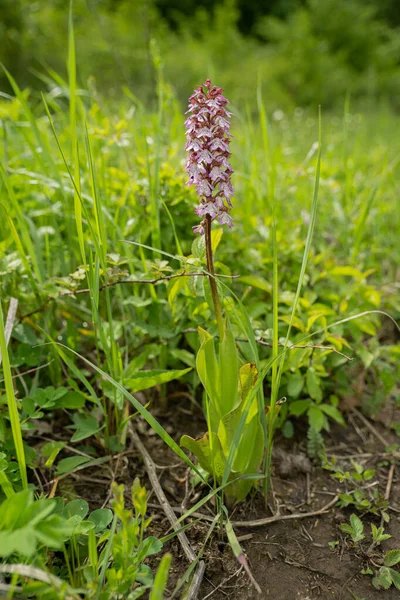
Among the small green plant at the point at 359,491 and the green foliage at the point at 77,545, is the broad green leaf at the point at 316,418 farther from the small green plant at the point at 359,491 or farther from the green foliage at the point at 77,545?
the green foliage at the point at 77,545

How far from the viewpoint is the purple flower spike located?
927 millimetres

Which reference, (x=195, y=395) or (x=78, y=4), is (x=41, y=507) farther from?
(x=78, y=4)

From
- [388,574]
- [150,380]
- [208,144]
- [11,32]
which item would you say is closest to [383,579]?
[388,574]

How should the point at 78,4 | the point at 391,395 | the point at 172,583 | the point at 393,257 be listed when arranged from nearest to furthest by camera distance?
the point at 172,583, the point at 391,395, the point at 393,257, the point at 78,4

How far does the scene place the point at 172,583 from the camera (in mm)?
986

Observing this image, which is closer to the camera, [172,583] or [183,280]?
[172,583]

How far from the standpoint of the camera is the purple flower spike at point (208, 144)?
927 millimetres

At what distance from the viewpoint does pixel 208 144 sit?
94 cm

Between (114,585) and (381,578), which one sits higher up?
(114,585)

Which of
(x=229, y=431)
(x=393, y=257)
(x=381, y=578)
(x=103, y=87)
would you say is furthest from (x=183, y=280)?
(x=103, y=87)

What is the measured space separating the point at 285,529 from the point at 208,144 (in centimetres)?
87

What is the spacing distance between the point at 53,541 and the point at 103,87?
22.1 feet

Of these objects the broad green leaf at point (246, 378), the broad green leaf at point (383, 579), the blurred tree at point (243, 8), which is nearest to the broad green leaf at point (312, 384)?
the broad green leaf at point (246, 378)

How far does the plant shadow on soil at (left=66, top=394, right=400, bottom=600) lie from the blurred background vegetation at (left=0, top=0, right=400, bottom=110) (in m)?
4.62
